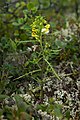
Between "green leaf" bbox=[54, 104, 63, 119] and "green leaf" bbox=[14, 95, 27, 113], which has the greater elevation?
"green leaf" bbox=[14, 95, 27, 113]

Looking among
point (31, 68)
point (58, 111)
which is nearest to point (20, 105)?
point (58, 111)

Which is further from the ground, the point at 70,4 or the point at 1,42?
the point at 1,42

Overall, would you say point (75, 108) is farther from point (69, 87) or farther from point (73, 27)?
point (73, 27)

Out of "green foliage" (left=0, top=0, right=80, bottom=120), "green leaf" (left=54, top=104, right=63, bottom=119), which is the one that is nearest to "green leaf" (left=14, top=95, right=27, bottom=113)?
"green foliage" (left=0, top=0, right=80, bottom=120)

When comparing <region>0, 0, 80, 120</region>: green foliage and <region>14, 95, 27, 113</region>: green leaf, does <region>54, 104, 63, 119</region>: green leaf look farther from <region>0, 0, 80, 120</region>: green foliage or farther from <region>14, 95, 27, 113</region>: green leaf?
<region>14, 95, 27, 113</region>: green leaf

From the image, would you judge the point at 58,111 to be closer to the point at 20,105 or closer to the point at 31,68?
the point at 20,105

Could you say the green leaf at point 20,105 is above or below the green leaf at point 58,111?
above

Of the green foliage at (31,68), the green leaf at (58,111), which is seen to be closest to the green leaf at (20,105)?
the green foliage at (31,68)

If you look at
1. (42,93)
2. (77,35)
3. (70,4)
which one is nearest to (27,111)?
(42,93)

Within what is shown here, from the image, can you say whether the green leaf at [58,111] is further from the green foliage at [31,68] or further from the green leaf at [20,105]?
Answer: the green leaf at [20,105]

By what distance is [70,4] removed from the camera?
4.27 meters

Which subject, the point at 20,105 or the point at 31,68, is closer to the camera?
the point at 20,105

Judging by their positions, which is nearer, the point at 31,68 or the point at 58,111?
the point at 58,111

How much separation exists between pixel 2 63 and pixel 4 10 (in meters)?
0.77
